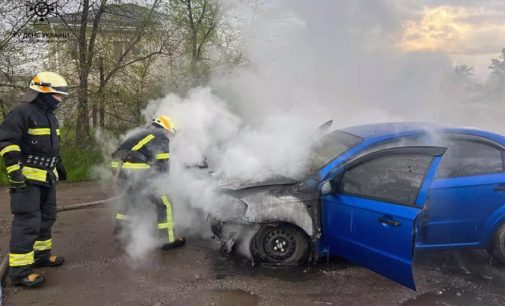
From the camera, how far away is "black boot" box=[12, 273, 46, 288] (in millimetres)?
4156

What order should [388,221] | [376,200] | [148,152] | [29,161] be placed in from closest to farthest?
1. [388,221]
2. [376,200]
3. [29,161]
4. [148,152]

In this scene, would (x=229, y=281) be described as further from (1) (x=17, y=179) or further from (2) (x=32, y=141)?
(2) (x=32, y=141)

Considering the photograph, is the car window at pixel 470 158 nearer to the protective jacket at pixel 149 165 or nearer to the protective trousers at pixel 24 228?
the protective jacket at pixel 149 165

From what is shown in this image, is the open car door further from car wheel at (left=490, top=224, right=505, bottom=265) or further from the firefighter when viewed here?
the firefighter

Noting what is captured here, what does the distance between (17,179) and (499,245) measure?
5325 millimetres

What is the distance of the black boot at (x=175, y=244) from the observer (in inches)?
204

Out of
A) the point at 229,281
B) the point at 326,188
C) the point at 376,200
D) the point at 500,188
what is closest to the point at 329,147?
the point at 326,188

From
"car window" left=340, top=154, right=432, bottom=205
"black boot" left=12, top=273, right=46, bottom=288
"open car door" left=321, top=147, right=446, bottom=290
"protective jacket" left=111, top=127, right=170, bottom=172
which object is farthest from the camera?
"protective jacket" left=111, top=127, right=170, bottom=172

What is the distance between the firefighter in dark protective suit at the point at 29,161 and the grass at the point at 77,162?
533 cm

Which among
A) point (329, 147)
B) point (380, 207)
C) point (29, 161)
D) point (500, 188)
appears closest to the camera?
point (380, 207)

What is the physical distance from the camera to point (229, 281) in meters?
4.36

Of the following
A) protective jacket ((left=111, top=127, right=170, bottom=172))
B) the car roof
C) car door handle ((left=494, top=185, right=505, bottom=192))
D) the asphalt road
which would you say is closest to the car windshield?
the car roof

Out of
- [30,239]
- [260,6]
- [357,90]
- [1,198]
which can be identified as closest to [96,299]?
[30,239]

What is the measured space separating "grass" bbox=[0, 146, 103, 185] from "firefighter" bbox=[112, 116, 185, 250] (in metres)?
4.88
